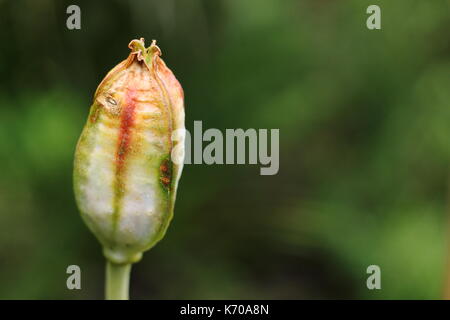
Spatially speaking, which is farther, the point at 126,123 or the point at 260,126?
the point at 260,126

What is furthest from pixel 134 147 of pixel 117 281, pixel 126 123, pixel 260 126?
pixel 260 126

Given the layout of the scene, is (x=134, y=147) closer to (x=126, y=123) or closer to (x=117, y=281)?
(x=126, y=123)

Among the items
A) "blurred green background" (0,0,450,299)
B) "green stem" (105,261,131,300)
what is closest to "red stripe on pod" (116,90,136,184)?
"green stem" (105,261,131,300)

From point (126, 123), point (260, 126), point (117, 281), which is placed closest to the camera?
point (126, 123)

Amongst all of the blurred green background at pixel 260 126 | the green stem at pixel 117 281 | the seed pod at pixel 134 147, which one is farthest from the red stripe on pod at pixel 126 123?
the blurred green background at pixel 260 126

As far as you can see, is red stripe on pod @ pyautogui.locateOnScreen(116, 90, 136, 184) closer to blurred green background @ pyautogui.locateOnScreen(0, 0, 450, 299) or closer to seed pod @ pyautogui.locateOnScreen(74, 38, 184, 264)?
seed pod @ pyautogui.locateOnScreen(74, 38, 184, 264)

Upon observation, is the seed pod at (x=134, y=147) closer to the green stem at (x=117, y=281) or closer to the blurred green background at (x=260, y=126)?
the green stem at (x=117, y=281)
